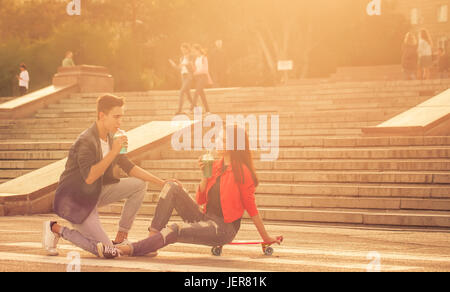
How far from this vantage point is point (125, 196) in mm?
7039

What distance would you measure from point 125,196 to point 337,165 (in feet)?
19.4

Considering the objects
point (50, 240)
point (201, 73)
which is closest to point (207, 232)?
point (50, 240)

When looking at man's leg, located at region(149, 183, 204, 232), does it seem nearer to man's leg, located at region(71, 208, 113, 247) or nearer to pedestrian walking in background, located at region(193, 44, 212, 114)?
man's leg, located at region(71, 208, 113, 247)

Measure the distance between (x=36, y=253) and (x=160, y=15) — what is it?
3478 centimetres

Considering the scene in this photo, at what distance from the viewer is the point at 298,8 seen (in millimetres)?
43031

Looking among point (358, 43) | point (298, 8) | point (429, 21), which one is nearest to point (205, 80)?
point (298, 8)

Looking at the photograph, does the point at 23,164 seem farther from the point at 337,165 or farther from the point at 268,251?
the point at 268,251

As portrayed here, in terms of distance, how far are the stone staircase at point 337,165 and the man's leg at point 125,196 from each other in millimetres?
4228

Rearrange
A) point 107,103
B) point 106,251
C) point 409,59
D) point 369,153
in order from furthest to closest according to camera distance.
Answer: point 409,59, point 369,153, point 107,103, point 106,251

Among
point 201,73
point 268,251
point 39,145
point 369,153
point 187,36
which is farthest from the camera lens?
point 187,36

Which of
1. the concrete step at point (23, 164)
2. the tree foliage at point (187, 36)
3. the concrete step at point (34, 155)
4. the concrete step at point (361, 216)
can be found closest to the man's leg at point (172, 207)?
the concrete step at point (361, 216)

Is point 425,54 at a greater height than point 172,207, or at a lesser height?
greater

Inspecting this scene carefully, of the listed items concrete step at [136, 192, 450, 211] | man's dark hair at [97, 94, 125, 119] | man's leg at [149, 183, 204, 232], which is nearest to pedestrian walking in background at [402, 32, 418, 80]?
concrete step at [136, 192, 450, 211]

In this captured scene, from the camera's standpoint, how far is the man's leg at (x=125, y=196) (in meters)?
6.96
